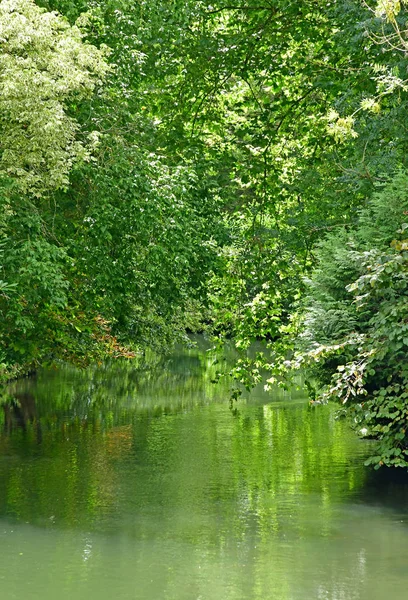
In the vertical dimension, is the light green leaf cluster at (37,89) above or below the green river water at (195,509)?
above

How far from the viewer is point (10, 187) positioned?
12.8m

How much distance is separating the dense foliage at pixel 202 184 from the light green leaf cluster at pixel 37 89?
0.03 m

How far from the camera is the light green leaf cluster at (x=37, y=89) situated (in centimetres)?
1256

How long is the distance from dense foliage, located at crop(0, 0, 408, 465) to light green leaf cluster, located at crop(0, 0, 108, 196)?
0.09 ft

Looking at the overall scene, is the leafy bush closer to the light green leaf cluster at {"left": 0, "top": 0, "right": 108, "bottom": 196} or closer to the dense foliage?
the dense foliage

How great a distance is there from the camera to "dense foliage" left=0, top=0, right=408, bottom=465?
12.8 metres

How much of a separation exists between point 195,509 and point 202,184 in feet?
21.4

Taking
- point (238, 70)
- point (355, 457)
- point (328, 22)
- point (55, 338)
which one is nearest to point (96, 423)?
point (55, 338)

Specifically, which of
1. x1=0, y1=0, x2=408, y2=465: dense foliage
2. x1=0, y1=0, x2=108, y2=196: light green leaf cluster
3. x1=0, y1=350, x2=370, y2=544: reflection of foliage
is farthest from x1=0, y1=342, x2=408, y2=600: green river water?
x1=0, y1=0, x2=108, y2=196: light green leaf cluster

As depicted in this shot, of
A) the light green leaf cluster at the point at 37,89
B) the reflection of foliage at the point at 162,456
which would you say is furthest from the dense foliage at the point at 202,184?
the reflection of foliage at the point at 162,456

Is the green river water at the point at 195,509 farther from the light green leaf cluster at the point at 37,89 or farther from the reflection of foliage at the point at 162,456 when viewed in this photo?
the light green leaf cluster at the point at 37,89

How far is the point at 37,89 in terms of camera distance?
41.4 ft

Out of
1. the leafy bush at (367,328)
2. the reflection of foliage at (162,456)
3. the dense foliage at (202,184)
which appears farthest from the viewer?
the reflection of foliage at (162,456)

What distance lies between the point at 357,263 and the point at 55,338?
248 inches
